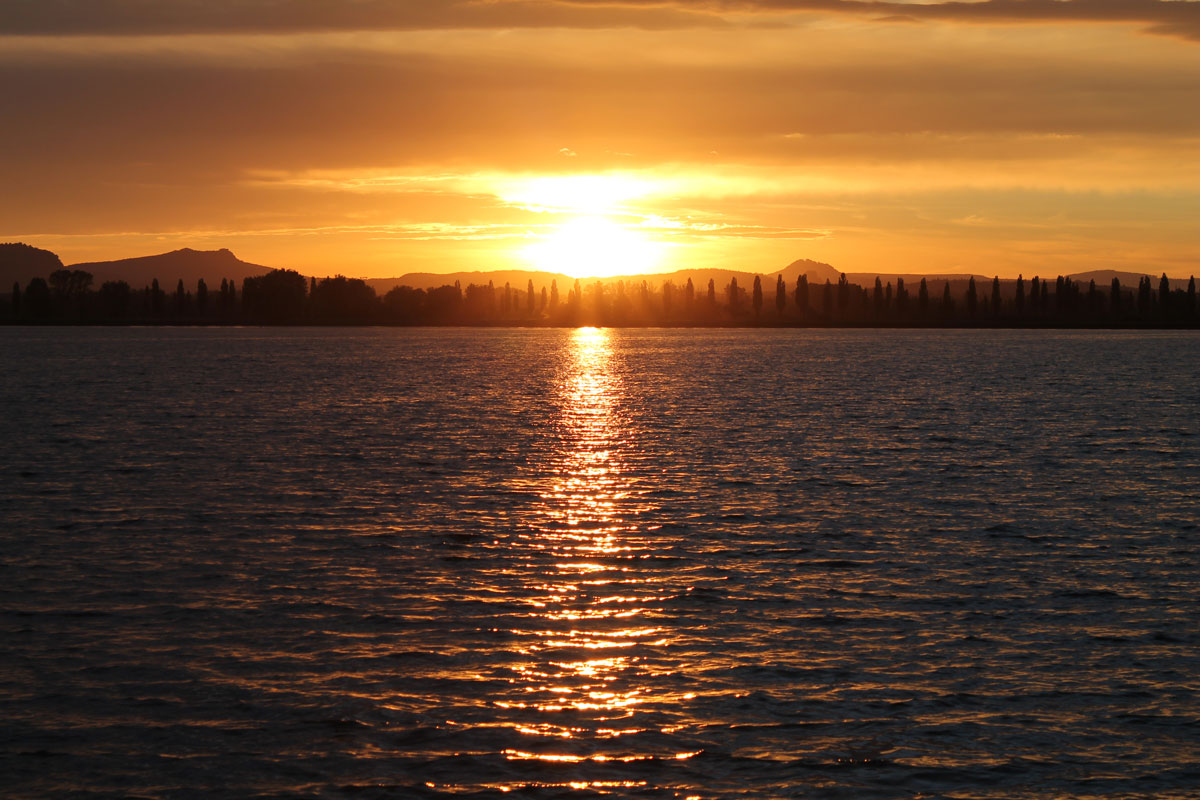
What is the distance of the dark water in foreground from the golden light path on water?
11 centimetres

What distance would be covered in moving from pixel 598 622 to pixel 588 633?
0.99 meters

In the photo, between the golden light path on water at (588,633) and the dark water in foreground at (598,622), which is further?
the golden light path on water at (588,633)

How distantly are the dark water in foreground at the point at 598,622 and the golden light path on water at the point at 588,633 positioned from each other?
0.35 feet

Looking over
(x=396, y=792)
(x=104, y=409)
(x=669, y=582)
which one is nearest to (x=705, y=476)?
(x=669, y=582)

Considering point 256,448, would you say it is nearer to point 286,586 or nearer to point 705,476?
point 705,476

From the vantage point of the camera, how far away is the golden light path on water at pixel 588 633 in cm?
1812

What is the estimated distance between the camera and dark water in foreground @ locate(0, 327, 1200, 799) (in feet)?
56.0

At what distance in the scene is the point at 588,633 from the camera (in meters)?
24.2

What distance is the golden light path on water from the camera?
59.5 feet

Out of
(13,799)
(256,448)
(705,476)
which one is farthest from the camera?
(256,448)

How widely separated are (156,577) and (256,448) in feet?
107

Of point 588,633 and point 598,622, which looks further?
point 598,622

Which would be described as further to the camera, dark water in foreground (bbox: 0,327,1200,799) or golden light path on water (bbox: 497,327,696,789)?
golden light path on water (bbox: 497,327,696,789)

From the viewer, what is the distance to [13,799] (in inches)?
618
